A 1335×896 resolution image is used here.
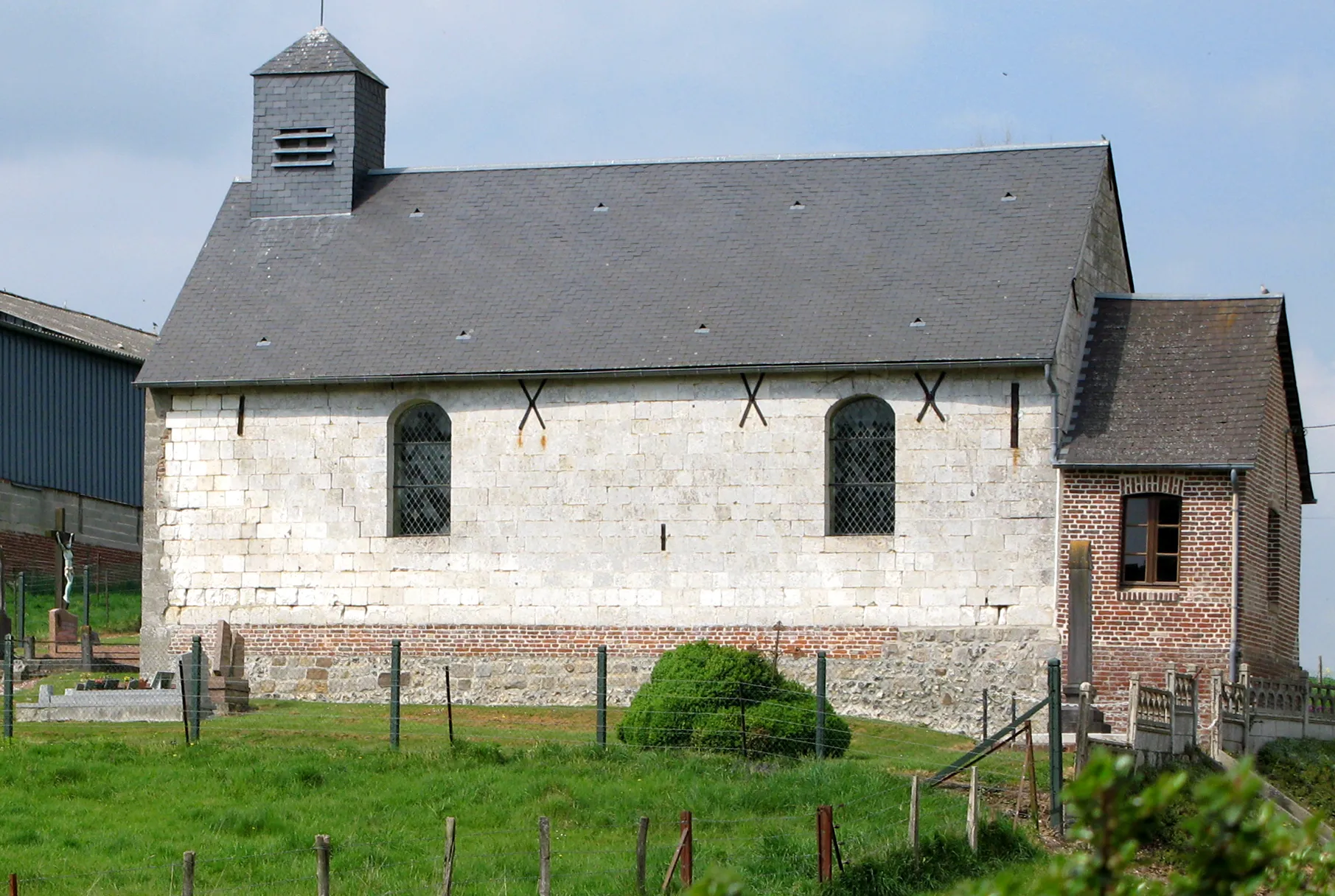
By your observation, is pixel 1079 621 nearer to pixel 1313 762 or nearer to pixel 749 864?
pixel 1313 762

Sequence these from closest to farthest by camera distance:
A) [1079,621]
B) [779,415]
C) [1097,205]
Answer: [1079,621]
[779,415]
[1097,205]

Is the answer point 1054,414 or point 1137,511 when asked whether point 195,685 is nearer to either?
point 1054,414

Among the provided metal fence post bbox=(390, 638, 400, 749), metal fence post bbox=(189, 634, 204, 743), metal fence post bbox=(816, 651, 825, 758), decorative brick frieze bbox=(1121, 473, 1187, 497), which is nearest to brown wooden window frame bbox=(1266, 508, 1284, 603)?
decorative brick frieze bbox=(1121, 473, 1187, 497)

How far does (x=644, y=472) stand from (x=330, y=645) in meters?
4.82

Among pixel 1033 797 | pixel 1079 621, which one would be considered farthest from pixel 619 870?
pixel 1079 621

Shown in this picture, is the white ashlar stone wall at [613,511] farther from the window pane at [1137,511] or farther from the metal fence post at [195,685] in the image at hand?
the metal fence post at [195,685]

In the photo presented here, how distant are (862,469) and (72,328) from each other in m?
22.1

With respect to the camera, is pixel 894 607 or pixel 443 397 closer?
pixel 894 607

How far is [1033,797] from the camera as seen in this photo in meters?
15.9

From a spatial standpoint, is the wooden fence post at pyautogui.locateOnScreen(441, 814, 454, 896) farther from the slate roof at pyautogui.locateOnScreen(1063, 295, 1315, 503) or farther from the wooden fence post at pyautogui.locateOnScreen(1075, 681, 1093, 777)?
the slate roof at pyautogui.locateOnScreen(1063, 295, 1315, 503)

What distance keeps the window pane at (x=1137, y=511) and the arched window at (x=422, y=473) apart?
8.78m

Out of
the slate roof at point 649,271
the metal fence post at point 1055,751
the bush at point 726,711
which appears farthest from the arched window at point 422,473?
the metal fence post at point 1055,751

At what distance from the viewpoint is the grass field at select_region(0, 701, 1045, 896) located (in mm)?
13523

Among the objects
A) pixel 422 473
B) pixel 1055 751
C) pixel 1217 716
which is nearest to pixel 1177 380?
pixel 1217 716
